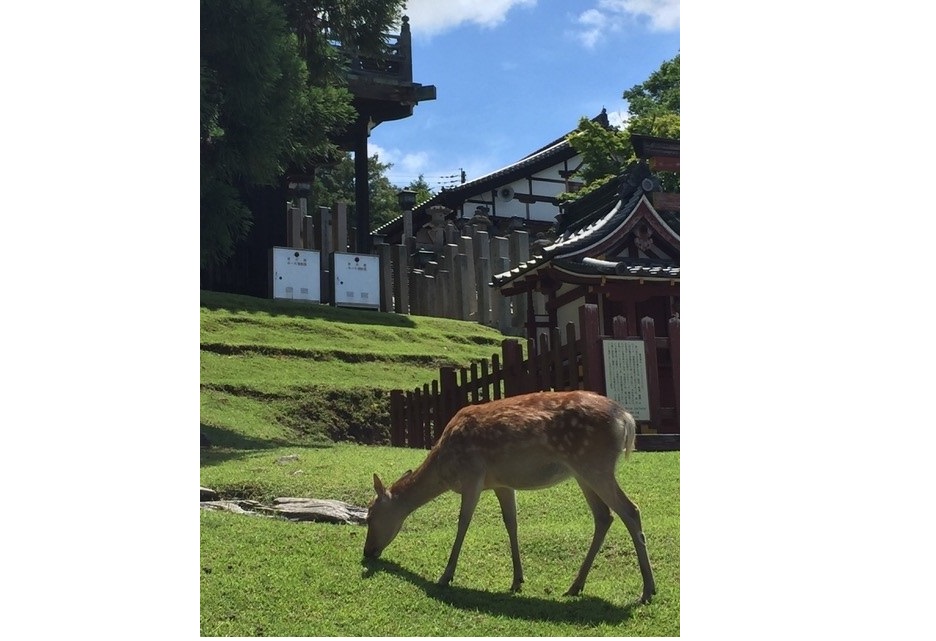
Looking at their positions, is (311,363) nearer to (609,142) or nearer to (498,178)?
(609,142)

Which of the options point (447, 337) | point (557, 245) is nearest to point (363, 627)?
point (557, 245)

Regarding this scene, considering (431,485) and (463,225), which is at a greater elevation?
(463,225)

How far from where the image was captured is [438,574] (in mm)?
6996

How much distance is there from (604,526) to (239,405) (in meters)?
10.1

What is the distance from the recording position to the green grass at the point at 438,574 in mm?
6039

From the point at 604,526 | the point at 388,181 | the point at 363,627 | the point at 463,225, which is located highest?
the point at 388,181

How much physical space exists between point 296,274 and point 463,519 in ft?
64.8

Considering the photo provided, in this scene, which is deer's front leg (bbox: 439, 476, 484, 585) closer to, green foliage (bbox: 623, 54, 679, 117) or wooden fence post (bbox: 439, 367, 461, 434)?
wooden fence post (bbox: 439, 367, 461, 434)

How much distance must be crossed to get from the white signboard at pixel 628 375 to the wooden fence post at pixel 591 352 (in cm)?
9

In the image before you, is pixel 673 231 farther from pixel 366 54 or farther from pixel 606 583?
pixel 606 583

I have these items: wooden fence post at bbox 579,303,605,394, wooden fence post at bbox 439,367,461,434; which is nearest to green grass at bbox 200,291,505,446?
wooden fence post at bbox 439,367,461,434

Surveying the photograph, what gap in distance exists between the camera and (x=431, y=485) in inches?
289

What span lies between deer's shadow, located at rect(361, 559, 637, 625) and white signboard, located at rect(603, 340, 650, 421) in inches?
242

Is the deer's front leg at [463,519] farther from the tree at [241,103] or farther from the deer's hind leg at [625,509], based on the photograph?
the tree at [241,103]
